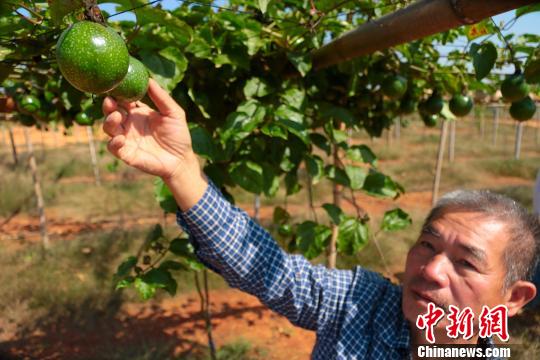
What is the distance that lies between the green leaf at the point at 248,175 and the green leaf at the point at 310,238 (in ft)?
1.42

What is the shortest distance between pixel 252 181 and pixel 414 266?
0.70m

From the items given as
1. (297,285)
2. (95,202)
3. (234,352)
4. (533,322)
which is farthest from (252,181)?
(95,202)

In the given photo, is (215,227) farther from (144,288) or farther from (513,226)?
(513,226)

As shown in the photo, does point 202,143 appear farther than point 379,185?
No

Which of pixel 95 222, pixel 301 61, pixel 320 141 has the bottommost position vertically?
pixel 95 222

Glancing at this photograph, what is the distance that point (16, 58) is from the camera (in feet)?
4.22

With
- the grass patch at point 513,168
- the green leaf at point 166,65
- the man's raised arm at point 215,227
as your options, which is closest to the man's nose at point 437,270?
the man's raised arm at point 215,227

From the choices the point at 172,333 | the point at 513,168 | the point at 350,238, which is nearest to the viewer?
the point at 350,238

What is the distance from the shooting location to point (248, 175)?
1688mm

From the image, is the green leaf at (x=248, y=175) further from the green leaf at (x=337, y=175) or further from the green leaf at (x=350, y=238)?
the green leaf at (x=350, y=238)

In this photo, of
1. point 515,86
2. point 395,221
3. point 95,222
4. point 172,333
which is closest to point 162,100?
point 515,86

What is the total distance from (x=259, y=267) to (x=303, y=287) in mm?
208

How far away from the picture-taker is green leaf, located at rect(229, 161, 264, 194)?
5.46ft

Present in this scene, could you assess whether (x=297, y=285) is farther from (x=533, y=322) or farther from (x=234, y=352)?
(x=533, y=322)
